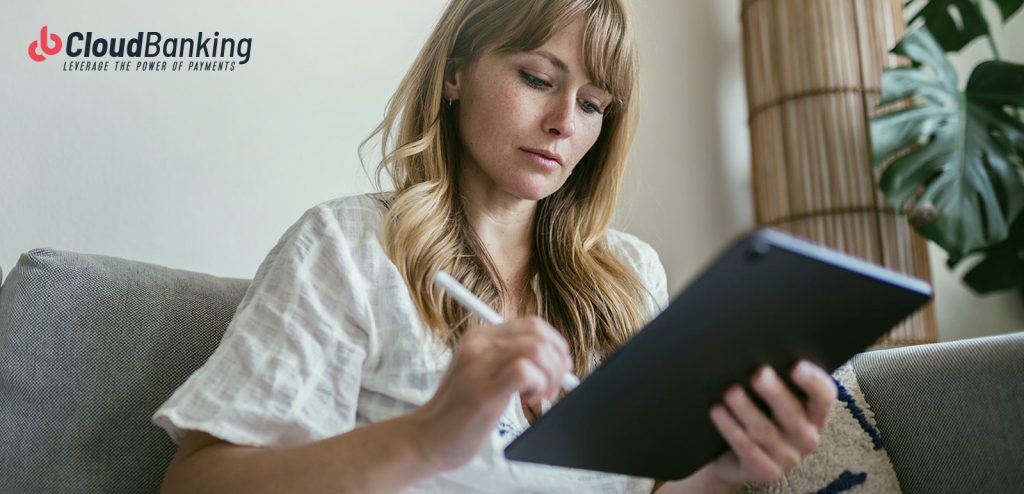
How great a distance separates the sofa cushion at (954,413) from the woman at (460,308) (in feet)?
0.70

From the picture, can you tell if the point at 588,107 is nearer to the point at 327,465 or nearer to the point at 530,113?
the point at 530,113

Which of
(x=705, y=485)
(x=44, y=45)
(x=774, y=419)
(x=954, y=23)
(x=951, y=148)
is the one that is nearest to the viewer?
(x=774, y=419)

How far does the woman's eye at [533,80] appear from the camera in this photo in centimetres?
113

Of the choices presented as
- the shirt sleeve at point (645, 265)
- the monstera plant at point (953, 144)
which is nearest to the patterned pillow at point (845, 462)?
the shirt sleeve at point (645, 265)

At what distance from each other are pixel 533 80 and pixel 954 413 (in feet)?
2.00

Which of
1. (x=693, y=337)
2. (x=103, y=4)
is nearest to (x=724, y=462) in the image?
(x=693, y=337)

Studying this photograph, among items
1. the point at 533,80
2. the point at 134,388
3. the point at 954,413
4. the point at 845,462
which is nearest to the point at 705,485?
the point at 845,462

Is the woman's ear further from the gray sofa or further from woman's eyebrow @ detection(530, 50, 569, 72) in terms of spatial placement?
the gray sofa

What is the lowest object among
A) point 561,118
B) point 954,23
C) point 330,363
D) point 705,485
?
point 705,485

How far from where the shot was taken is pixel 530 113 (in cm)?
113

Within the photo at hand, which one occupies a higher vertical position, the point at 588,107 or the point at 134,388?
the point at 588,107

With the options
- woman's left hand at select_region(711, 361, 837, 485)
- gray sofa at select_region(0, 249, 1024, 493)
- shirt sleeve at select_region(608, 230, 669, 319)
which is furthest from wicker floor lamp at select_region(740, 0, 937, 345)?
woman's left hand at select_region(711, 361, 837, 485)

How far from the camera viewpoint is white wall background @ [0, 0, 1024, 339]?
145cm

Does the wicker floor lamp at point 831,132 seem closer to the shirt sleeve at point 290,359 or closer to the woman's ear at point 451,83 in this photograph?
the woman's ear at point 451,83
